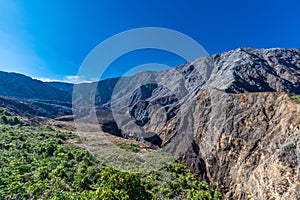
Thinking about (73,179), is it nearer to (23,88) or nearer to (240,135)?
(240,135)

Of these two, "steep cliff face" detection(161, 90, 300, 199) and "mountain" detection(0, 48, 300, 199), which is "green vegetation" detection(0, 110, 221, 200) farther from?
"mountain" detection(0, 48, 300, 199)

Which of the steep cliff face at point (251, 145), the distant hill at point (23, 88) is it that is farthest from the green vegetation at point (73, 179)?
the distant hill at point (23, 88)

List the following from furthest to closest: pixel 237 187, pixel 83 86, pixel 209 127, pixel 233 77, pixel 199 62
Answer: pixel 83 86 → pixel 199 62 → pixel 233 77 → pixel 209 127 → pixel 237 187

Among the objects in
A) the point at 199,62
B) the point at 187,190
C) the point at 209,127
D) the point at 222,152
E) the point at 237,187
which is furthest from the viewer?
the point at 199,62

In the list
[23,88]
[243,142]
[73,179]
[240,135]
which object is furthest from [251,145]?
[23,88]

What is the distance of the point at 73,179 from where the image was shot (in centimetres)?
2733

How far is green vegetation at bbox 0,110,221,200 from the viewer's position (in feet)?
70.6

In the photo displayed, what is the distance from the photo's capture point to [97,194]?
62.6ft

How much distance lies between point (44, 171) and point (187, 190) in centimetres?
1716

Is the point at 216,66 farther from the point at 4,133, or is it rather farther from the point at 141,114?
the point at 4,133

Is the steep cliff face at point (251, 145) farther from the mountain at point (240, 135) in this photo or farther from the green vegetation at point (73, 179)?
the green vegetation at point (73, 179)

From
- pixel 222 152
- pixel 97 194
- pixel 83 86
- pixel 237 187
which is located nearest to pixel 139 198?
pixel 97 194

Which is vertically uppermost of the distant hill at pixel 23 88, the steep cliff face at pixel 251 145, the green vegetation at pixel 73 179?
the distant hill at pixel 23 88

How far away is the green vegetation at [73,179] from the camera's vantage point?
2153 cm
